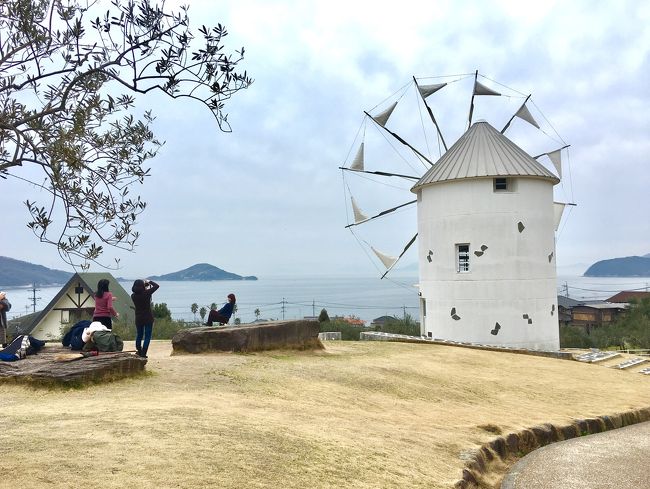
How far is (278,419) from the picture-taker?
8750 millimetres

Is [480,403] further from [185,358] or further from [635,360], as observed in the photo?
[635,360]

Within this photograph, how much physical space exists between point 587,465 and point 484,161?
19.1 meters

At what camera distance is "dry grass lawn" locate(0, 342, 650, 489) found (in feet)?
20.3

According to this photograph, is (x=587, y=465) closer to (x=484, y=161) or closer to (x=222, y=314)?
(x=222, y=314)

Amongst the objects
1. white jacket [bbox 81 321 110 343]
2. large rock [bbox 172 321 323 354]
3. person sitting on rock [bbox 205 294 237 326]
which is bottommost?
large rock [bbox 172 321 323 354]

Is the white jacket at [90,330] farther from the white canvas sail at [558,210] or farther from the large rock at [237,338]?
the white canvas sail at [558,210]

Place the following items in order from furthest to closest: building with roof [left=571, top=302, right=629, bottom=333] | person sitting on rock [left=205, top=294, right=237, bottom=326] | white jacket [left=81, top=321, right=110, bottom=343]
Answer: building with roof [left=571, top=302, right=629, bottom=333]
person sitting on rock [left=205, top=294, right=237, bottom=326]
white jacket [left=81, top=321, right=110, bottom=343]

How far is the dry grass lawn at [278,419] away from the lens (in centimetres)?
619

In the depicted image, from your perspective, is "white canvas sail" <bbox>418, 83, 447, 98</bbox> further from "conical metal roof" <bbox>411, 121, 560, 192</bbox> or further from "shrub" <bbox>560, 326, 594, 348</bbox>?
"shrub" <bbox>560, 326, 594, 348</bbox>

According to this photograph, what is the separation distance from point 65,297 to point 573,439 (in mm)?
Result: 36336

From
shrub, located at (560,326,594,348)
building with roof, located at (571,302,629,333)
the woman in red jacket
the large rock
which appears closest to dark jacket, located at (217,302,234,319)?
the large rock

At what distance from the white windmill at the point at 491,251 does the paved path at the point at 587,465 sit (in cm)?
1409

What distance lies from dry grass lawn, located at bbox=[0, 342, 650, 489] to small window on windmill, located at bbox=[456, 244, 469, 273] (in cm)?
958

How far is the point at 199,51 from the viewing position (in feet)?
19.2
